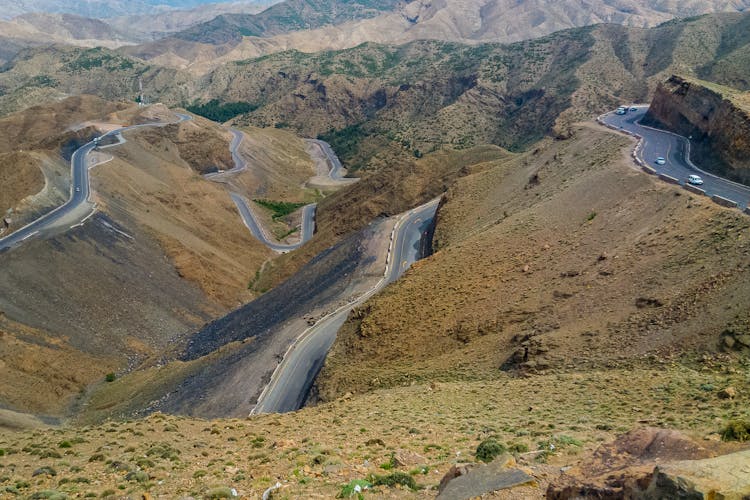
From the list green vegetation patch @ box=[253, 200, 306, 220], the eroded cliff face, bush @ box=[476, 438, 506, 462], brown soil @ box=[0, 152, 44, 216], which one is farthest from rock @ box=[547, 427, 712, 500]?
green vegetation patch @ box=[253, 200, 306, 220]

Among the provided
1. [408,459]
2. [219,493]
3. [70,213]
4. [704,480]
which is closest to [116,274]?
[70,213]

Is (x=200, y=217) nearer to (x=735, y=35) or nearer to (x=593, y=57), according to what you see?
(x=593, y=57)

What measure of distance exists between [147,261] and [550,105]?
89946mm

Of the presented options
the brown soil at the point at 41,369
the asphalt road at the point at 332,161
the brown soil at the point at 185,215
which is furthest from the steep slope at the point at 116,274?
the asphalt road at the point at 332,161

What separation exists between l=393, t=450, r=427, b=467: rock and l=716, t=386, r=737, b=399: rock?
→ 8.77 m

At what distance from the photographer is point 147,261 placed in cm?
5772

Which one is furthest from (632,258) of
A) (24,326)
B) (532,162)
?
(24,326)

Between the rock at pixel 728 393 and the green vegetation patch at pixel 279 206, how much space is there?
82.7 meters

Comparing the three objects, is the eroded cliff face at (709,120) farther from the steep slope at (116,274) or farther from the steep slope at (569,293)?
the steep slope at (116,274)

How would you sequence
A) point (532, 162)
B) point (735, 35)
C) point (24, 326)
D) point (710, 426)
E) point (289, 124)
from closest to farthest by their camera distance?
point (710, 426)
point (24, 326)
point (532, 162)
point (735, 35)
point (289, 124)

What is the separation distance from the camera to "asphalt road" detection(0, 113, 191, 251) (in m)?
51.0

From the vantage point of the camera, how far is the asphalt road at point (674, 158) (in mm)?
32125

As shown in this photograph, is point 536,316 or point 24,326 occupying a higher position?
point 536,316

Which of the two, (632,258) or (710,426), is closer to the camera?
(710,426)
